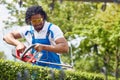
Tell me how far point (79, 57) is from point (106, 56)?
3877 millimetres

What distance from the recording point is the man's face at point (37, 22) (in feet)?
13.6

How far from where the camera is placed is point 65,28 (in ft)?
90.5

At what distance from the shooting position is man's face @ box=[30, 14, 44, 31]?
13.6ft

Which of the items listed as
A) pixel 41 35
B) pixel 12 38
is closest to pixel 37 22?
pixel 41 35

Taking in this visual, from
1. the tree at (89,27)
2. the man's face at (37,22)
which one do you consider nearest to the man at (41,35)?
the man's face at (37,22)

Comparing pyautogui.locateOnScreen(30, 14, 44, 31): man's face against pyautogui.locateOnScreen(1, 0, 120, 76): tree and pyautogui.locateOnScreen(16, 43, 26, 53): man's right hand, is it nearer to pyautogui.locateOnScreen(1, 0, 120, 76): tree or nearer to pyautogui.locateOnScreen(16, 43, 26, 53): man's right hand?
pyautogui.locateOnScreen(16, 43, 26, 53): man's right hand

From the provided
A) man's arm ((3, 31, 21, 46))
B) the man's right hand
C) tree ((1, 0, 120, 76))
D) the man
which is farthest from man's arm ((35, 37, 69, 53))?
tree ((1, 0, 120, 76))

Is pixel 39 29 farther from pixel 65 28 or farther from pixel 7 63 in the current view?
pixel 65 28

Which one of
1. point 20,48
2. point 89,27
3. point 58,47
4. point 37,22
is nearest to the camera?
point 20,48

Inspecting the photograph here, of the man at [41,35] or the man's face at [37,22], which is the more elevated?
the man's face at [37,22]

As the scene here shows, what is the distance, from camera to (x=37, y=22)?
163 inches

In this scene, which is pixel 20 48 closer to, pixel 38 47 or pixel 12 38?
pixel 38 47

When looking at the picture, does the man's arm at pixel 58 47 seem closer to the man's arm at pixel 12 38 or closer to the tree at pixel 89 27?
the man's arm at pixel 12 38

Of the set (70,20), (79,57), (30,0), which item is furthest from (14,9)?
(79,57)
